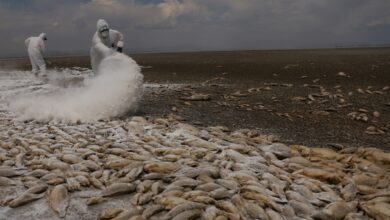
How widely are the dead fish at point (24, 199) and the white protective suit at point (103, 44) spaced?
7.26 metres

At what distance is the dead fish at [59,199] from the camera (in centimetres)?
533

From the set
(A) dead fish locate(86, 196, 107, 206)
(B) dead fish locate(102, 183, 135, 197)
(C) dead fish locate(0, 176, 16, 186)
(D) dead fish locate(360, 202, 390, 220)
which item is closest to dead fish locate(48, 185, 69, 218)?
Answer: (A) dead fish locate(86, 196, 107, 206)

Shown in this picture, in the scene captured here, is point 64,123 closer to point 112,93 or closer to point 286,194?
point 112,93

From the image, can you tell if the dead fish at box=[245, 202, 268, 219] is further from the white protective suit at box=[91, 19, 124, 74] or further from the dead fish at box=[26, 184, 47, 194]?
the white protective suit at box=[91, 19, 124, 74]

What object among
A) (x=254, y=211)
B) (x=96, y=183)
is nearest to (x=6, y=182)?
(x=96, y=183)

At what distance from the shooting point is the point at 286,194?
19.0 feet

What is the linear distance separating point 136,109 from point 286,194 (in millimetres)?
7081

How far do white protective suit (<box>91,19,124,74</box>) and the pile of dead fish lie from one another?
429 cm

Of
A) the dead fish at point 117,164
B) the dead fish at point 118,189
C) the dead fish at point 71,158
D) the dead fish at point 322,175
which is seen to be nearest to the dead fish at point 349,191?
the dead fish at point 322,175

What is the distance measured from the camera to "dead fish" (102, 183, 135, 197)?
5715 millimetres

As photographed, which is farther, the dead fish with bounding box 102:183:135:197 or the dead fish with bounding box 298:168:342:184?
the dead fish with bounding box 298:168:342:184

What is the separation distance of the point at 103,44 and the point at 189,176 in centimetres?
766

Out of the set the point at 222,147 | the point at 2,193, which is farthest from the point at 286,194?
the point at 2,193

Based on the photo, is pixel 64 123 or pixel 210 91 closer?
pixel 64 123
